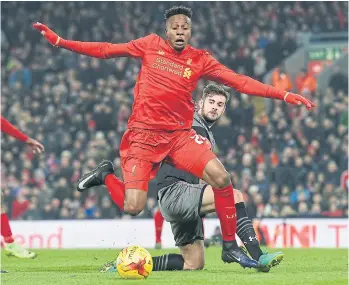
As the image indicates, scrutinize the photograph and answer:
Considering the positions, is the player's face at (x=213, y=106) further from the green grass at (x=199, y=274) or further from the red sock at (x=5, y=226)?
the red sock at (x=5, y=226)

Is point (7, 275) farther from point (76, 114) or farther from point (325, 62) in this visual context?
point (325, 62)

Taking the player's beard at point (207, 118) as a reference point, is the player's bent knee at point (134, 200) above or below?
below

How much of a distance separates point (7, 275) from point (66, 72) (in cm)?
1653

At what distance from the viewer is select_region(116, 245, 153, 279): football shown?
9453 millimetres

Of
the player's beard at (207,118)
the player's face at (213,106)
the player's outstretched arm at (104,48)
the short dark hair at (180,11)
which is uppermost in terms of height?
the short dark hair at (180,11)

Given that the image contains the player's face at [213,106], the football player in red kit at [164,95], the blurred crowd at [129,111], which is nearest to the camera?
the football player in red kit at [164,95]

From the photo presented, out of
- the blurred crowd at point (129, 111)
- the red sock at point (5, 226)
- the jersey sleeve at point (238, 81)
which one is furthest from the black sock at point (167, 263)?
the blurred crowd at point (129, 111)

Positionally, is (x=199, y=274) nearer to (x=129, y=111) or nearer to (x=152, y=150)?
(x=152, y=150)

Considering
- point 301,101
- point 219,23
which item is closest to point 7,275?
point 301,101

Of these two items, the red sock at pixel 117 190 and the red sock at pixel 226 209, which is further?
the red sock at pixel 117 190

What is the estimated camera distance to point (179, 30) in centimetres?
1023

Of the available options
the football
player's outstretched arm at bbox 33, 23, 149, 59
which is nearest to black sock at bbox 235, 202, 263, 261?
the football

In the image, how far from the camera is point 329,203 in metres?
20.5

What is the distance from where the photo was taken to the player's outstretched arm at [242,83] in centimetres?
1003
